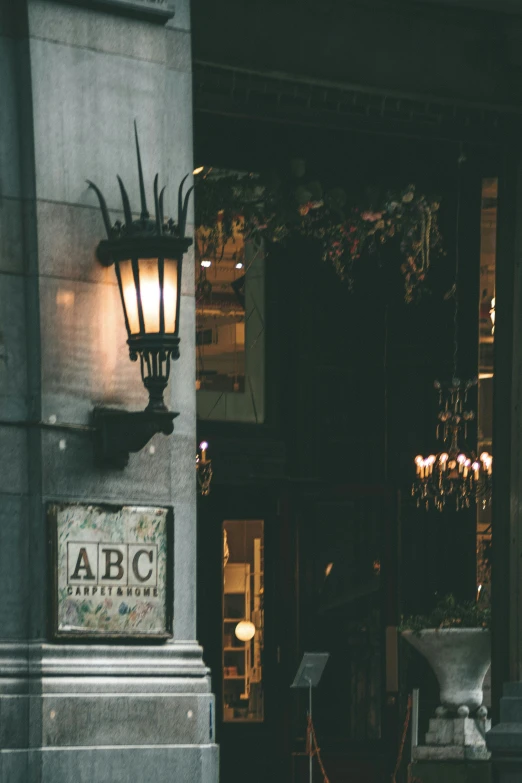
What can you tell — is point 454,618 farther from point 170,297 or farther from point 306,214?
point 170,297

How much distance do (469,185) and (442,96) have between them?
123 cm

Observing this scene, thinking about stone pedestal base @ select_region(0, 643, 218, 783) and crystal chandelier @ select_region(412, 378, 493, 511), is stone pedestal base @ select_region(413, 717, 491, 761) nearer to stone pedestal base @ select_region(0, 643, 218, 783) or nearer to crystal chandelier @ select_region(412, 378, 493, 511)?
crystal chandelier @ select_region(412, 378, 493, 511)

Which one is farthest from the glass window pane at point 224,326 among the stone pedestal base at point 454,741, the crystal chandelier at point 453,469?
the stone pedestal base at point 454,741

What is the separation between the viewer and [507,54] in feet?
31.5

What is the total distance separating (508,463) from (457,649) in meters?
3.32

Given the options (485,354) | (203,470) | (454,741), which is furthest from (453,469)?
(454,741)

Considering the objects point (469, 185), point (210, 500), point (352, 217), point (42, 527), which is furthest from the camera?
point (210, 500)

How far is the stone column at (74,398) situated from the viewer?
7.33m

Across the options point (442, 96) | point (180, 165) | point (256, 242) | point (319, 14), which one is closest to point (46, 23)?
point (180, 165)

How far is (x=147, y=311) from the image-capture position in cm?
733

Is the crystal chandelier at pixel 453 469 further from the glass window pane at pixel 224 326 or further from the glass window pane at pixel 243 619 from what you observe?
the glass window pane at pixel 224 326

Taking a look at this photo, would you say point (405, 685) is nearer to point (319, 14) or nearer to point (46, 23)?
point (319, 14)

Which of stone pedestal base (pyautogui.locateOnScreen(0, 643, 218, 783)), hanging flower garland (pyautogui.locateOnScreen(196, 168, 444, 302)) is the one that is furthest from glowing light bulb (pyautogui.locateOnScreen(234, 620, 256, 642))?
stone pedestal base (pyautogui.locateOnScreen(0, 643, 218, 783))

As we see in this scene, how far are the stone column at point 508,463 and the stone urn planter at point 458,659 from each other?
2.92 metres
